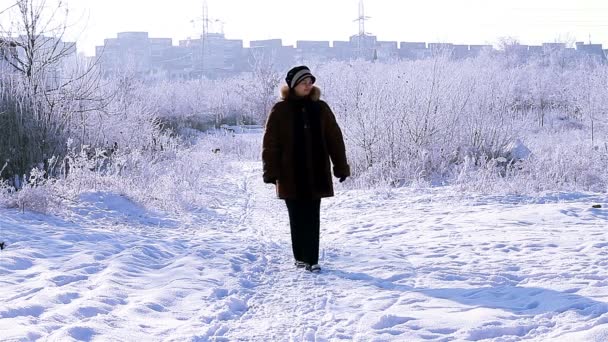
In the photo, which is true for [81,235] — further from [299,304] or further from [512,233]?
[512,233]

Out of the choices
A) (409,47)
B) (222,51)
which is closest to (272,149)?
(222,51)

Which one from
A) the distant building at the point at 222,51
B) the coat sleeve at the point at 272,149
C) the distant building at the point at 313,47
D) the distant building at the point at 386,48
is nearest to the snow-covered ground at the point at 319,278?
the coat sleeve at the point at 272,149

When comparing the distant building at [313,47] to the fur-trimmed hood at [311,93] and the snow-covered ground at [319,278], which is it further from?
the fur-trimmed hood at [311,93]

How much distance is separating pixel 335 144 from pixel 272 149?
603 mm

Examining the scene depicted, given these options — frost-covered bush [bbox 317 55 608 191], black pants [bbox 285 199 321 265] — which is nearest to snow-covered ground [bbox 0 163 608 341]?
black pants [bbox 285 199 321 265]

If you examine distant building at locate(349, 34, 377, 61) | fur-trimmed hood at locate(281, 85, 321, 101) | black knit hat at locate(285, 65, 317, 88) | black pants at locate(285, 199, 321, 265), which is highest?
distant building at locate(349, 34, 377, 61)

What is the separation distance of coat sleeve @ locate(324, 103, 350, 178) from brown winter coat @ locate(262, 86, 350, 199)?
0.04ft

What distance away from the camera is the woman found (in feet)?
19.2

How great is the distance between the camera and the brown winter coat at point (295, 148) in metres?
5.88

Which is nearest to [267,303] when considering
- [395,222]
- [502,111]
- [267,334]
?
[267,334]

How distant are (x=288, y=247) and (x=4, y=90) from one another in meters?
6.45

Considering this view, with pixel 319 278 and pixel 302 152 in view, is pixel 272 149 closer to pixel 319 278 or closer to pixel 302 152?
pixel 302 152

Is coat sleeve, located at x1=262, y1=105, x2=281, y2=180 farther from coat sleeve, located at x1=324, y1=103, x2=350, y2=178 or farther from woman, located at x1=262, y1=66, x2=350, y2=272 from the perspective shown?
coat sleeve, located at x1=324, y1=103, x2=350, y2=178

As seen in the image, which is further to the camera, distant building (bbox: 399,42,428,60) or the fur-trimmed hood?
distant building (bbox: 399,42,428,60)
